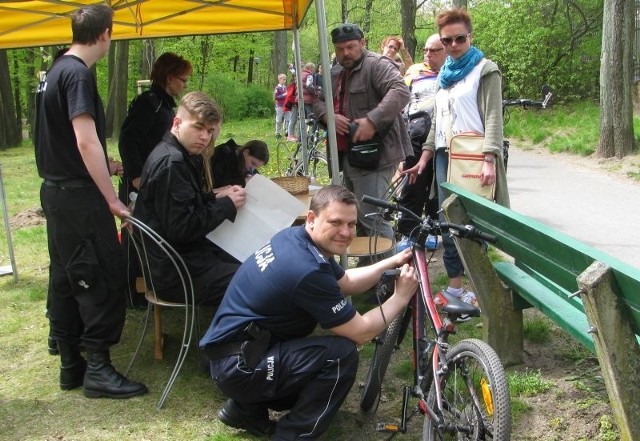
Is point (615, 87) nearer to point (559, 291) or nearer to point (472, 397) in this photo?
point (559, 291)

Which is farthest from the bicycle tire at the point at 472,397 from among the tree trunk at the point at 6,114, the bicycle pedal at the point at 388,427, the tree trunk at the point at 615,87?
the tree trunk at the point at 6,114

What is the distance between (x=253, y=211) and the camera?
3.76 metres

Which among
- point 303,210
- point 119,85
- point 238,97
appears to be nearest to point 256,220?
point 303,210

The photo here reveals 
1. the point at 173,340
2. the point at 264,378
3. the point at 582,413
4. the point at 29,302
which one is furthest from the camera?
the point at 29,302

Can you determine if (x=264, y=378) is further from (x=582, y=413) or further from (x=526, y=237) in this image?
(x=582, y=413)

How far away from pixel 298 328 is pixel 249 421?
0.55 m

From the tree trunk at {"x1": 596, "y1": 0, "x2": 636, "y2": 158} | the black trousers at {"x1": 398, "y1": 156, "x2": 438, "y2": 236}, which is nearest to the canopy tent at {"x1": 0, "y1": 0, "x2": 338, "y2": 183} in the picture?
the black trousers at {"x1": 398, "y1": 156, "x2": 438, "y2": 236}

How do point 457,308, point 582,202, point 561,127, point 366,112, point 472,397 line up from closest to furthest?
point 472,397 < point 457,308 < point 366,112 < point 582,202 < point 561,127

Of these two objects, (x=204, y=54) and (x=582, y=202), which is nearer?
(x=582, y=202)

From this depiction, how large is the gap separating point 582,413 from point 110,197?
8.21ft

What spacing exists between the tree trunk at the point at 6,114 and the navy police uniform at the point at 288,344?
1949cm

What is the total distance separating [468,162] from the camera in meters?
4.03

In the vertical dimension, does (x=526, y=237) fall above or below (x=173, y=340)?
above

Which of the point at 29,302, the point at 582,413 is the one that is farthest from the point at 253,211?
the point at 29,302
